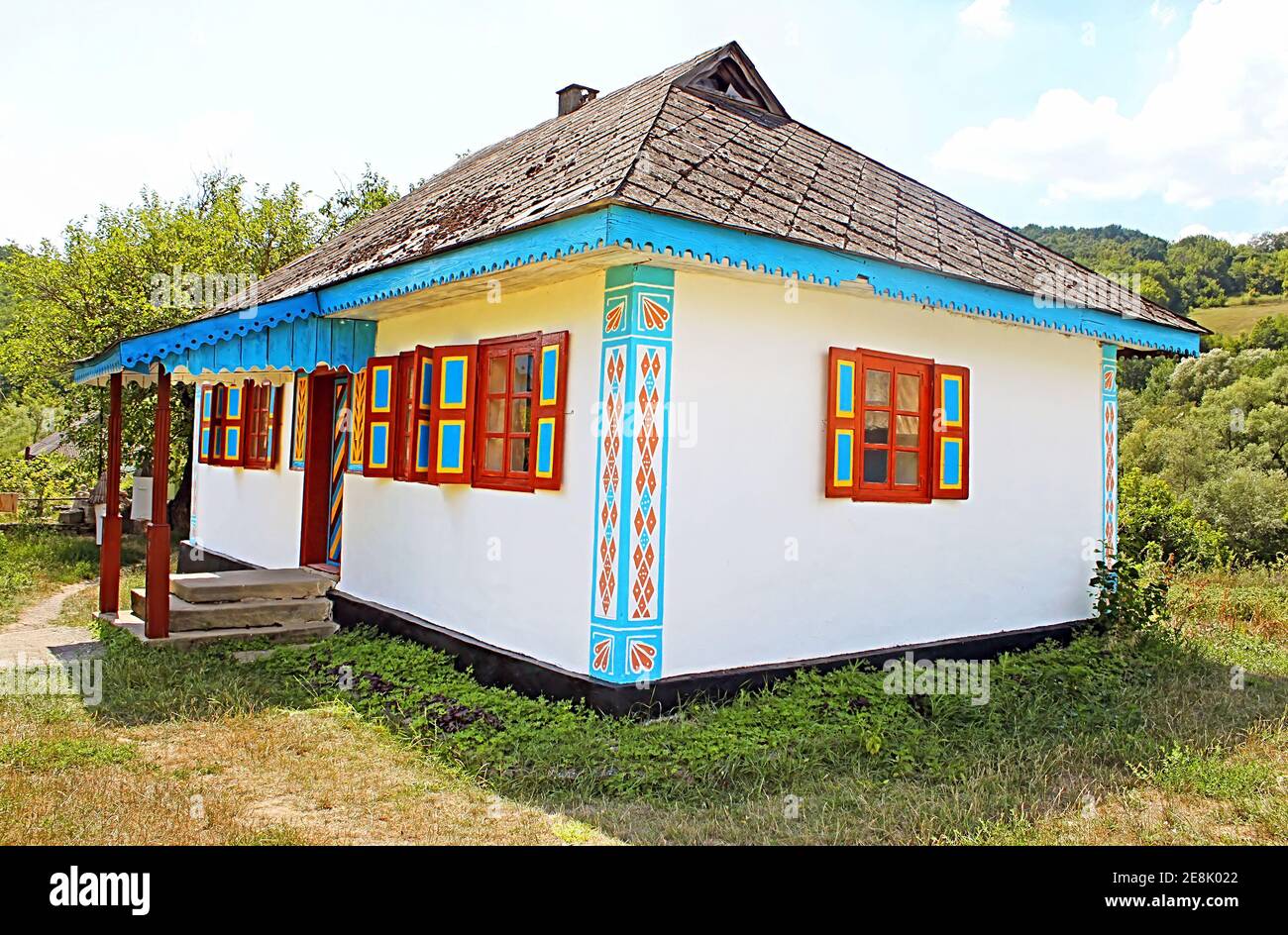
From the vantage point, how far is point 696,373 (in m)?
5.78

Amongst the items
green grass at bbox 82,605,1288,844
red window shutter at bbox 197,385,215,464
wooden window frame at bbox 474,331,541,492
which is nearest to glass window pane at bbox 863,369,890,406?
green grass at bbox 82,605,1288,844

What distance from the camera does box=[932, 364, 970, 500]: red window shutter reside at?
7023 mm

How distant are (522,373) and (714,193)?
1.78m

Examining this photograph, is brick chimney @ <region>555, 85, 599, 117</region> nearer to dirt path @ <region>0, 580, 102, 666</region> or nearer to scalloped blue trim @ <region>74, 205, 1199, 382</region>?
scalloped blue trim @ <region>74, 205, 1199, 382</region>

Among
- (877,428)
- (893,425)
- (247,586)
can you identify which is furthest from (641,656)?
(247,586)

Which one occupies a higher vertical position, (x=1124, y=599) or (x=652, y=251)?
(x=652, y=251)

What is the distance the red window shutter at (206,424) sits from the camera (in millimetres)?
12007

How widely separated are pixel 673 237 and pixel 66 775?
4.11m

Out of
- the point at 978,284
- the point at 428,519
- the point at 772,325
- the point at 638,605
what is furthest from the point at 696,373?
the point at 428,519

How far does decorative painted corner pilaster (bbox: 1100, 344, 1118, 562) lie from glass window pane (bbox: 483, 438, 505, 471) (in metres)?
5.25

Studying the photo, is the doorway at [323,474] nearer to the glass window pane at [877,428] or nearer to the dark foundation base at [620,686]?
the dark foundation base at [620,686]

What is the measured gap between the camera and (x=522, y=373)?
653cm

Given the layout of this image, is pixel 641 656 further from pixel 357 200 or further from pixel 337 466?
pixel 357 200

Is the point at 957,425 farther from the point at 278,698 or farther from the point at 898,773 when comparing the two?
the point at 278,698
